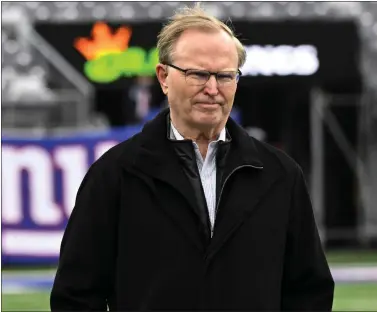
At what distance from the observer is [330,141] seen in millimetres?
16953

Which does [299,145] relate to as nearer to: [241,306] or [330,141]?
[330,141]

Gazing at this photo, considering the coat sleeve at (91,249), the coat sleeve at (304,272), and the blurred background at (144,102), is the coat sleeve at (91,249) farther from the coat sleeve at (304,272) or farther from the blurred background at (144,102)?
the blurred background at (144,102)

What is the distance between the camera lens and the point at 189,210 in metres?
2.88

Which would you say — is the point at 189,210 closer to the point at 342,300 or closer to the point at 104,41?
the point at 342,300

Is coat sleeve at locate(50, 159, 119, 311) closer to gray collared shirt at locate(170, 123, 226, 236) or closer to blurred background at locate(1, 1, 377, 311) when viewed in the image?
gray collared shirt at locate(170, 123, 226, 236)

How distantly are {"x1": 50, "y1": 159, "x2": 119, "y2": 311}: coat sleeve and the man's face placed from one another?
11.1 inches

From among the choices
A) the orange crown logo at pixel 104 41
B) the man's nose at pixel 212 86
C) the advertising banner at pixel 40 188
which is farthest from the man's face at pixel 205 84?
the orange crown logo at pixel 104 41

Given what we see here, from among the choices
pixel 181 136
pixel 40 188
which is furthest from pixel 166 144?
pixel 40 188

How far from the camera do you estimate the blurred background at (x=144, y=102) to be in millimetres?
13961

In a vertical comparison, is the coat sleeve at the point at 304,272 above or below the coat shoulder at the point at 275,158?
below

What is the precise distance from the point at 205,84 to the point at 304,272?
0.64 m

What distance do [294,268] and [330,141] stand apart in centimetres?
1404

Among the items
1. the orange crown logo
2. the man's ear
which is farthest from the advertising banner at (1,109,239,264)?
the man's ear

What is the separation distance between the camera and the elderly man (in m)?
2.87
